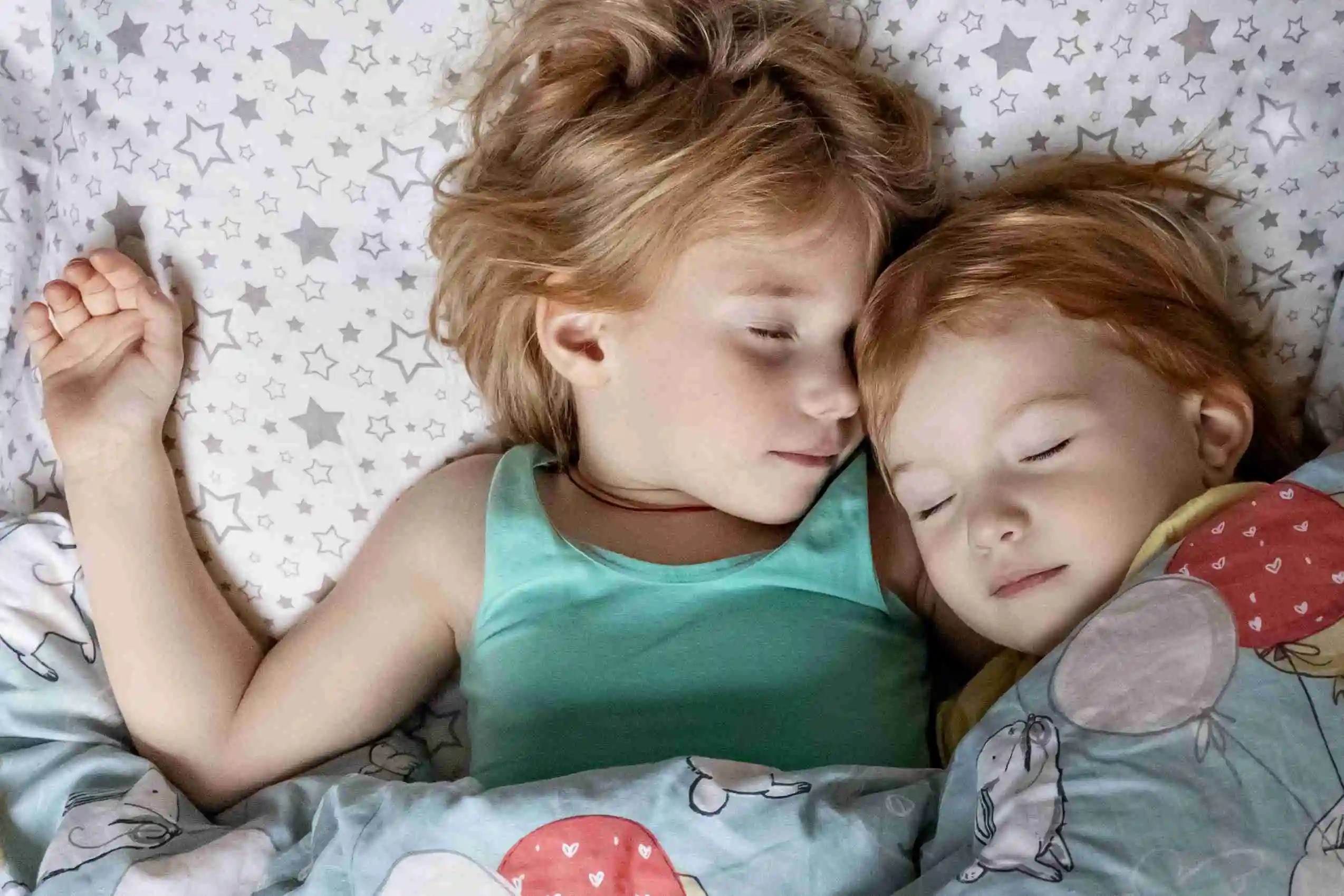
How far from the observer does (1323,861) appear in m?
0.67

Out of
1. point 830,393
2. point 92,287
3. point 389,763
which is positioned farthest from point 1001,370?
point 92,287

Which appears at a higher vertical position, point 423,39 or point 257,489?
point 423,39

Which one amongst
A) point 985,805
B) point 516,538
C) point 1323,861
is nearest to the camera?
point 1323,861

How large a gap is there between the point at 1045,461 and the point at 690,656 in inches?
14.3

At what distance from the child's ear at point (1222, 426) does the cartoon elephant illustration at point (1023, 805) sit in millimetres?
321

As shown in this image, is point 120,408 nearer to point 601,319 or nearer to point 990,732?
point 601,319

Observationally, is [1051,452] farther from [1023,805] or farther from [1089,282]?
[1023,805]

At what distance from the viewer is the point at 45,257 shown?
1239 mm

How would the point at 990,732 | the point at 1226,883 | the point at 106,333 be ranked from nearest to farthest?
the point at 1226,883, the point at 990,732, the point at 106,333

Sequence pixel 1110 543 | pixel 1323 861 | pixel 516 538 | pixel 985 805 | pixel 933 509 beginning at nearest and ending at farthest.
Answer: pixel 1323 861 < pixel 985 805 < pixel 1110 543 < pixel 933 509 < pixel 516 538

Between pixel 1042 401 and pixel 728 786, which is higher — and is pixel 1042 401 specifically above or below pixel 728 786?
above

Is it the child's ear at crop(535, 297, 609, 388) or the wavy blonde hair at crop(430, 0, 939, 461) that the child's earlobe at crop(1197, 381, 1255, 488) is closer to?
the wavy blonde hair at crop(430, 0, 939, 461)

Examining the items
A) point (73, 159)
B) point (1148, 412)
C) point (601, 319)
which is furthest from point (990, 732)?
point (73, 159)

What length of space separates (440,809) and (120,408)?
566 mm
